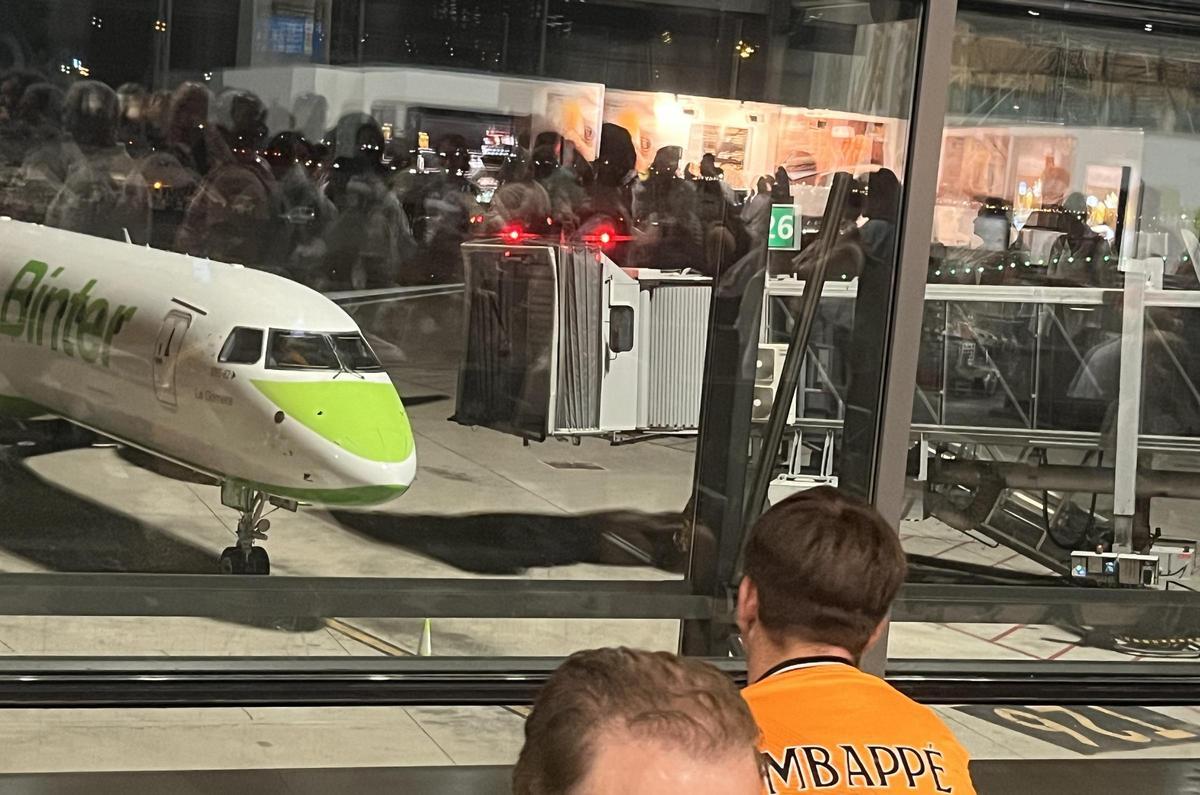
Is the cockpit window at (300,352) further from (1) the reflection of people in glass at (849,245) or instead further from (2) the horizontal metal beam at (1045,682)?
(2) the horizontal metal beam at (1045,682)

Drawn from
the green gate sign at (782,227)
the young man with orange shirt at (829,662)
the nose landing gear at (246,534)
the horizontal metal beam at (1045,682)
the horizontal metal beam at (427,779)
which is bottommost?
the horizontal metal beam at (427,779)

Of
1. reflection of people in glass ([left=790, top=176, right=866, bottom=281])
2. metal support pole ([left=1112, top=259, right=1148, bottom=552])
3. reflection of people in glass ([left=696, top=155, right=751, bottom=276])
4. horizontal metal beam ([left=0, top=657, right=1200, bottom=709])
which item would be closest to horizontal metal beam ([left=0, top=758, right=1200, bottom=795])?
horizontal metal beam ([left=0, top=657, right=1200, bottom=709])

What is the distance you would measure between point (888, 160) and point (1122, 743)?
6.49 ft

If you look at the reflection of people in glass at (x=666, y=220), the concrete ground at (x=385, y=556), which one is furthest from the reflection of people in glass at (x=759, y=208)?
the concrete ground at (x=385, y=556)

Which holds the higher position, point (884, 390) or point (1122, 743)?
point (884, 390)

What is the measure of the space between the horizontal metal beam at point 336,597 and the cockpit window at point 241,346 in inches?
24.1

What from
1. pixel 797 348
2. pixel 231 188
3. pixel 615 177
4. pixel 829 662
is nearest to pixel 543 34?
pixel 615 177

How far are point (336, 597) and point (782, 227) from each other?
166 cm

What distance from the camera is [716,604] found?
4730 millimetres

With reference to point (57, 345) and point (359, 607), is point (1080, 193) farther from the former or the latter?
point (57, 345)

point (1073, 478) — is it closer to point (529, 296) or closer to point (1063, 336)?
point (1063, 336)

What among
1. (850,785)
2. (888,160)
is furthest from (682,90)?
(850,785)

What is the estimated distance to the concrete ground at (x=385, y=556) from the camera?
415cm

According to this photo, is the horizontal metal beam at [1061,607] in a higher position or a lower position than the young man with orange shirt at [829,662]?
lower
